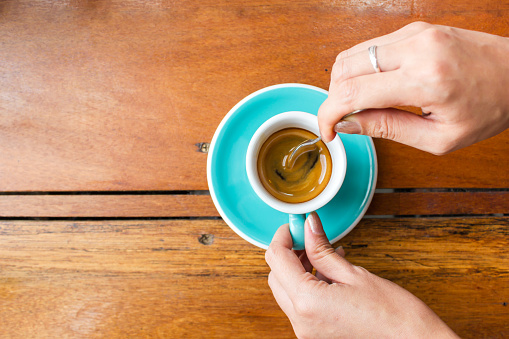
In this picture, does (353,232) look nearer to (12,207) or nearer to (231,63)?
(231,63)

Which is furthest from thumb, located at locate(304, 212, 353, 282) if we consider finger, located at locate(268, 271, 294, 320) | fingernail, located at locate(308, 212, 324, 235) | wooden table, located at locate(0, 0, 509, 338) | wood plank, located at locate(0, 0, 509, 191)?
wood plank, located at locate(0, 0, 509, 191)

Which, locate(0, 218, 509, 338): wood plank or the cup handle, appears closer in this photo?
the cup handle

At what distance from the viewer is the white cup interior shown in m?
0.84

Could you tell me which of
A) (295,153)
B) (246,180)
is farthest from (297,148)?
(246,180)

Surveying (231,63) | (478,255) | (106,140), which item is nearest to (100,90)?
(106,140)

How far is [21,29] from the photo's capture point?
1.07 m

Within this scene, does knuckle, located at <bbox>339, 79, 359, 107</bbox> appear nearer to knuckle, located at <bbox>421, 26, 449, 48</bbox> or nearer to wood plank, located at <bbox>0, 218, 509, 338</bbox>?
knuckle, located at <bbox>421, 26, 449, 48</bbox>

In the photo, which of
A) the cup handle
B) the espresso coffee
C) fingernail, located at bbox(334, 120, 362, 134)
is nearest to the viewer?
fingernail, located at bbox(334, 120, 362, 134)

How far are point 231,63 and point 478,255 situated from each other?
99 cm

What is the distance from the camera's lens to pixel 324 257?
0.82 m

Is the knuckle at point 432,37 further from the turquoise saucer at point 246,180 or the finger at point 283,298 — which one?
the finger at point 283,298

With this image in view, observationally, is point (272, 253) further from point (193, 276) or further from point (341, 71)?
point (341, 71)

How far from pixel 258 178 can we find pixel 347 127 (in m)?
0.26

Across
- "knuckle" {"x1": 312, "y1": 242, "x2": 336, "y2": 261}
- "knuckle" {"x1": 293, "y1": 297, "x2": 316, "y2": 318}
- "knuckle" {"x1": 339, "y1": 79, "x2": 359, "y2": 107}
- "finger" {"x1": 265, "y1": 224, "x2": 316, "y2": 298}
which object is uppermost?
"knuckle" {"x1": 339, "y1": 79, "x2": 359, "y2": 107}
